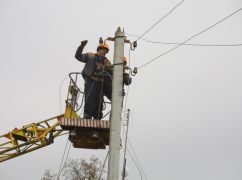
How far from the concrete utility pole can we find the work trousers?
1.82 m

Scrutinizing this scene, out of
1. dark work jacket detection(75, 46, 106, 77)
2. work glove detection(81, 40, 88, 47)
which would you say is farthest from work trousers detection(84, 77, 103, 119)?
work glove detection(81, 40, 88, 47)

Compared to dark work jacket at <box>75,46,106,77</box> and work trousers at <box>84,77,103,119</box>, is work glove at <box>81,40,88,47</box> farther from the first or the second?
work trousers at <box>84,77,103,119</box>

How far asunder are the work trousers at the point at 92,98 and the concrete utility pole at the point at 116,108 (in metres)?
1.82

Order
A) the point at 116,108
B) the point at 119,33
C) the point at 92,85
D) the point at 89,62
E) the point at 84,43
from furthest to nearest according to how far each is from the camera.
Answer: the point at 89,62
the point at 92,85
the point at 84,43
the point at 119,33
the point at 116,108

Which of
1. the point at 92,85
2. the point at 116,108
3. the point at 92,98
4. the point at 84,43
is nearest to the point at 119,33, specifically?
the point at 84,43

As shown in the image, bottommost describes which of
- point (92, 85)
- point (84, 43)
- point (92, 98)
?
point (92, 98)

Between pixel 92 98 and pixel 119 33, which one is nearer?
pixel 119 33

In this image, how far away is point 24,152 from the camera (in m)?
11.7

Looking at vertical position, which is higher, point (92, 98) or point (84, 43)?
point (84, 43)

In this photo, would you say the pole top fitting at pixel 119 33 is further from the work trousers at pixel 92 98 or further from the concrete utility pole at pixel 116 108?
the work trousers at pixel 92 98

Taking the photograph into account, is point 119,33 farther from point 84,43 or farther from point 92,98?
point 92,98

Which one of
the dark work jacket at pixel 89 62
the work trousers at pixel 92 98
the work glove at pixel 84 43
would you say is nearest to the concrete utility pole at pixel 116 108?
the work glove at pixel 84 43

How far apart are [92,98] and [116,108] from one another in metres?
2.22

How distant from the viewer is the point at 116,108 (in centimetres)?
817
